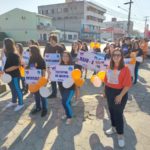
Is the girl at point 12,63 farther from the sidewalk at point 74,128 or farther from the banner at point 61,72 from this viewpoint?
the banner at point 61,72

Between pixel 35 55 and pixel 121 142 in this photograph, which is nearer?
pixel 121 142

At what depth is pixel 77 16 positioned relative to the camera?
240 feet

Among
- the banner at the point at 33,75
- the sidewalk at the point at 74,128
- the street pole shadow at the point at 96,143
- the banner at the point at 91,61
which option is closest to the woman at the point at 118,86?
the street pole shadow at the point at 96,143

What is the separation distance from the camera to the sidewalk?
3.99m

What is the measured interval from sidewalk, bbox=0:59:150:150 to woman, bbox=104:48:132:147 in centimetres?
47

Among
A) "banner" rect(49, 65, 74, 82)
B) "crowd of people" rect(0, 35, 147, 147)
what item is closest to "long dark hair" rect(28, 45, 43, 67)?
"crowd of people" rect(0, 35, 147, 147)

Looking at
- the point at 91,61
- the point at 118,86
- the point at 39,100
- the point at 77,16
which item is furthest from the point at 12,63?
the point at 77,16

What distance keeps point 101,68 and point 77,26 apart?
67252mm

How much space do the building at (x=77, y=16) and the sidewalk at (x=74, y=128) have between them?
64.1 meters

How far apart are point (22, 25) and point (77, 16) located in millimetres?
26695

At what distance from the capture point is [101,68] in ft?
23.0

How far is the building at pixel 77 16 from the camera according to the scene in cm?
7186

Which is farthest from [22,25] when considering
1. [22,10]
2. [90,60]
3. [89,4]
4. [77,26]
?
[90,60]

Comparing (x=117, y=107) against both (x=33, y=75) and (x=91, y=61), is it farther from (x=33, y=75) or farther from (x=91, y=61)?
(x=91, y=61)
